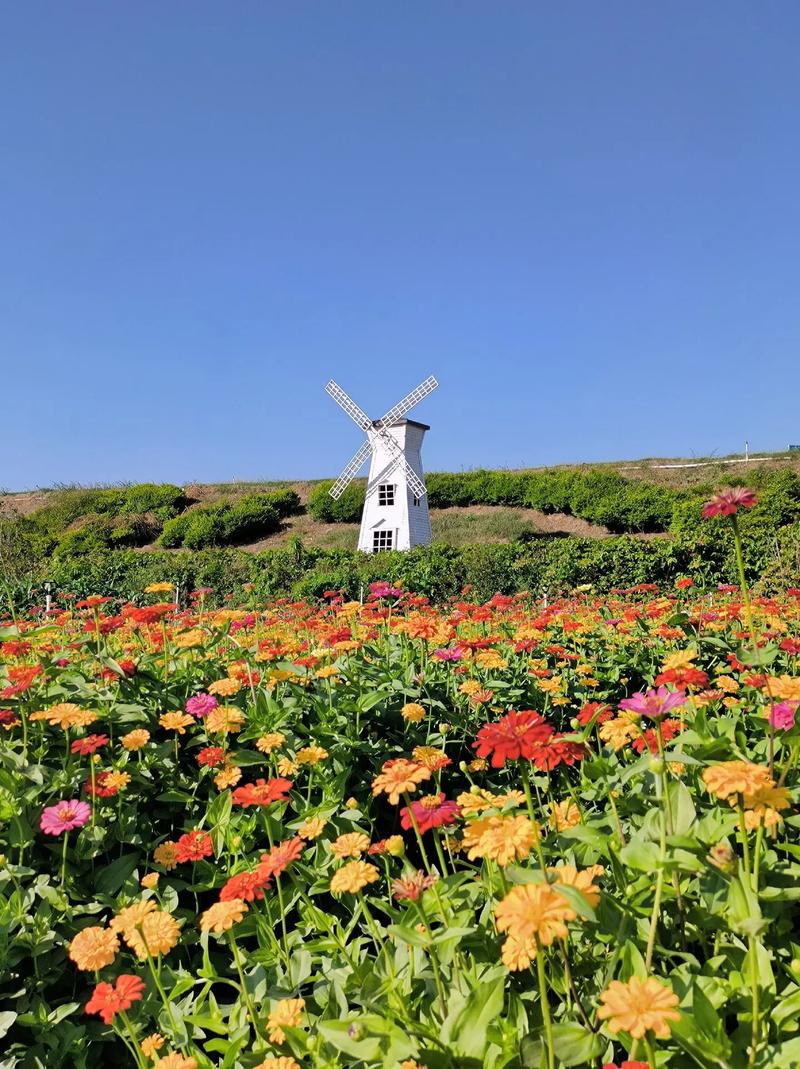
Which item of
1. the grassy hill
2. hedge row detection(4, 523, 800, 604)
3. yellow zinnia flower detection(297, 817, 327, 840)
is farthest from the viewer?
the grassy hill

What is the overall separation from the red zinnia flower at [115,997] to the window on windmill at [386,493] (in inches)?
927

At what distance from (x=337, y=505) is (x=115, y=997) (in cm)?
2910

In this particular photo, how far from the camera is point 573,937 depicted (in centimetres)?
166

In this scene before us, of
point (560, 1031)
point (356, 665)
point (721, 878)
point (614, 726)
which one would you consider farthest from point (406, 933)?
point (356, 665)

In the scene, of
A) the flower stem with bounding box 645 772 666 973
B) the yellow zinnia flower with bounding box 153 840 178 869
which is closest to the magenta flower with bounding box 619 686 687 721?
the flower stem with bounding box 645 772 666 973

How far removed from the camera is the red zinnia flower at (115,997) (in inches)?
51.8

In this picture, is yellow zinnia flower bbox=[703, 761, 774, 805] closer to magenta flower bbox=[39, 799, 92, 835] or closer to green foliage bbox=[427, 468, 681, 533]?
magenta flower bbox=[39, 799, 92, 835]

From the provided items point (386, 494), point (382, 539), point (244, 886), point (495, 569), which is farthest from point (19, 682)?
point (386, 494)

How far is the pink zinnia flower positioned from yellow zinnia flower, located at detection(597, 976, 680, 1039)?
1119 millimetres

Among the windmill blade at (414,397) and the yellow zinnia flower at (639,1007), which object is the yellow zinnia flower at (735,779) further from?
the windmill blade at (414,397)

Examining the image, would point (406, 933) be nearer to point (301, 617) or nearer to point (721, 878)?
point (721, 878)

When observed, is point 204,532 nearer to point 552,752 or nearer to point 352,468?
point 352,468

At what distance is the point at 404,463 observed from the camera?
25000mm

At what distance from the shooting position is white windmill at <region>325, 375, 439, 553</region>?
80.6 feet
